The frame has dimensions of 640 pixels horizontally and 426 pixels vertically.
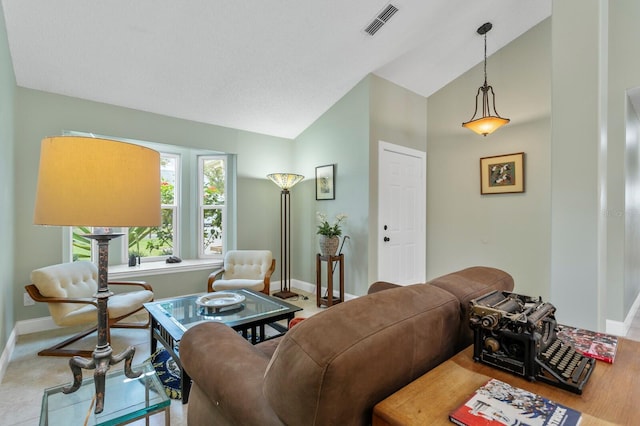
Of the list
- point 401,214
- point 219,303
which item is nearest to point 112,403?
point 219,303

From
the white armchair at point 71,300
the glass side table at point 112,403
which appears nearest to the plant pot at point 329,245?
the white armchair at point 71,300

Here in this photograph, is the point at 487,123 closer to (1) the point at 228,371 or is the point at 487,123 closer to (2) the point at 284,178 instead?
(2) the point at 284,178

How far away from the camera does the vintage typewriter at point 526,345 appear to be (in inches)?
35.5

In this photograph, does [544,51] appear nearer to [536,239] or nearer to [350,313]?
[536,239]

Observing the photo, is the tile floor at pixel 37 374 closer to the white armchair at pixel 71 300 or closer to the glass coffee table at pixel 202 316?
the white armchair at pixel 71 300

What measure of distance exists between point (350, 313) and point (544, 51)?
4.36 metres

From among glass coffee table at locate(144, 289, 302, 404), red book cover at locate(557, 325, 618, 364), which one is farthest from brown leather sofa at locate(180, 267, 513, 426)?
glass coffee table at locate(144, 289, 302, 404)

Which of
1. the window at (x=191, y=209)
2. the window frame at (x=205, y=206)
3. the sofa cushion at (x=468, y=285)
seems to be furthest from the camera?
the window frame at (x=205, y=206)

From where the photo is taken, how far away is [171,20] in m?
2.65

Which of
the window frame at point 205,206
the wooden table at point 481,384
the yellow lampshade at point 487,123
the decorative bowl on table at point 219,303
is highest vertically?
the yellow lampshade at point 487,123

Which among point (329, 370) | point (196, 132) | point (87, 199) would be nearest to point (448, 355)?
point (329, 370)

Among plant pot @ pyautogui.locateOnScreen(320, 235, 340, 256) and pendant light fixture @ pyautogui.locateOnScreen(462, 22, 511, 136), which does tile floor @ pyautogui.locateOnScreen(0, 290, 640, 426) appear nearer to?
plant pot @ pyautogui.locateOnScreen(320, 235, 340, 256)

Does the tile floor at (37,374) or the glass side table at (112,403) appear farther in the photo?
the tile floor at (37,374)

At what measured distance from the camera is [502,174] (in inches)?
156
